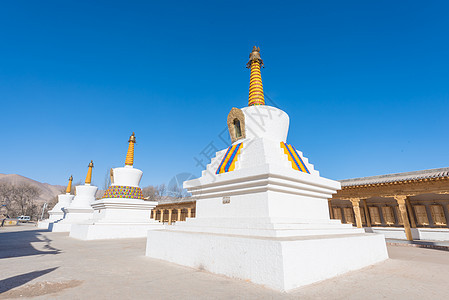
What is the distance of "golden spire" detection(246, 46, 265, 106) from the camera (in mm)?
8141

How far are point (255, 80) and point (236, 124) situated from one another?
1.85m

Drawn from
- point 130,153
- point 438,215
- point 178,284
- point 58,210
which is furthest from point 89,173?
point 438,215

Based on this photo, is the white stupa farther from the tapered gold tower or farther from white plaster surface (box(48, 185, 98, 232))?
the tapered gold tower

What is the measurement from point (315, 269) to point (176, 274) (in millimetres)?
2758

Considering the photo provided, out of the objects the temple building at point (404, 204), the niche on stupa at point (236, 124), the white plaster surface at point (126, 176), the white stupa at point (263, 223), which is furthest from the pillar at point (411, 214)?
the white plaster surface at point (126, 176)

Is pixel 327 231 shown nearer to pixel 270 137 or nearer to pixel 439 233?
pixel 270 137

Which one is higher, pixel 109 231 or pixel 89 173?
pixel 89 173

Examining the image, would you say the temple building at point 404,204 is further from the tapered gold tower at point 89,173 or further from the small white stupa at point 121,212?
the tapered gold tower at point 89,173

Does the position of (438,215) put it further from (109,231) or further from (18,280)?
(109,231)

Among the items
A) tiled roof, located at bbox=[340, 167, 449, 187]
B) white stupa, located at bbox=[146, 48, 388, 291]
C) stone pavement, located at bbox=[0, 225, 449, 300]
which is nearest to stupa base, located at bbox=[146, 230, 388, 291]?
white stupa, located at bbox=[146, 48, 388, 291]

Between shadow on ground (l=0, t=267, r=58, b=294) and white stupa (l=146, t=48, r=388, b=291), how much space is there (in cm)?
272

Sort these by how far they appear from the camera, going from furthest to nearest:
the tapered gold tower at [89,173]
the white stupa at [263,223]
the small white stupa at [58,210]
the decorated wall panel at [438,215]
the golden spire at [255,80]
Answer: the small white stupa at [58,210]
the tapered gold tower at [89,173]
the decorated wall panel at [438,215]
the golden spire at [255,80]
the white stupa at [263,223]

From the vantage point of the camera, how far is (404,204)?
480 inches

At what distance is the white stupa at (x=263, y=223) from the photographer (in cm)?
413
